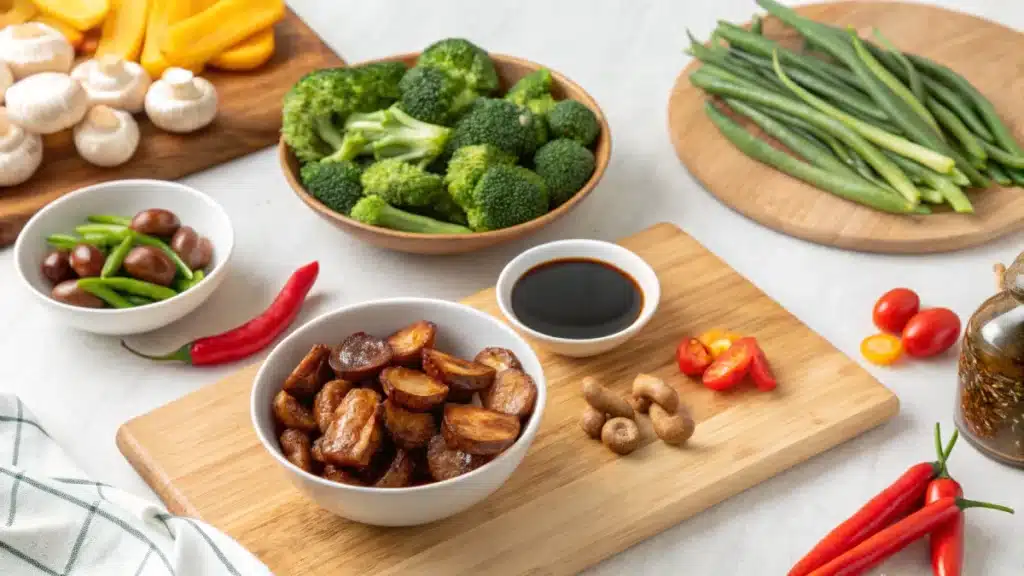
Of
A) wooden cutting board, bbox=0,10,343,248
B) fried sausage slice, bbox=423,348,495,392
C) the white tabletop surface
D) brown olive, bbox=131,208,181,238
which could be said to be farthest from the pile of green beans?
brown olive, bbox=131,208,181,238

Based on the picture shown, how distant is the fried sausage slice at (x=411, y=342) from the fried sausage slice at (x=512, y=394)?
0.13 meters

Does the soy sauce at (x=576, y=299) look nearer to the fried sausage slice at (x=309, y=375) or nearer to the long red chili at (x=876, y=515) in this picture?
the fried sausage slice at (x=309, y=375)

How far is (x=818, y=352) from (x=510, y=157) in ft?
2.57

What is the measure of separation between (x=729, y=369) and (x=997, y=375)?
1.49 ft

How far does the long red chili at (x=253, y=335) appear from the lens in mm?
2406

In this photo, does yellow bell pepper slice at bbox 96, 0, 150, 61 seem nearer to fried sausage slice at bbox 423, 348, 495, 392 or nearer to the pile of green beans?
the pile of green beans

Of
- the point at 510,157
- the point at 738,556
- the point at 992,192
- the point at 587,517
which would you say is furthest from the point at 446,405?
the point at 992,192

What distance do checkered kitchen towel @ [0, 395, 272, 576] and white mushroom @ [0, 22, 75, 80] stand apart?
139 cm

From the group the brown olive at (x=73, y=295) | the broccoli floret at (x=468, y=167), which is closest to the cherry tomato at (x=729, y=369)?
the broccoli floret at (x=468, y=167)

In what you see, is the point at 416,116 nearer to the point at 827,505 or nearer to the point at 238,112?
the point at 238,112

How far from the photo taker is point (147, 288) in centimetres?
243

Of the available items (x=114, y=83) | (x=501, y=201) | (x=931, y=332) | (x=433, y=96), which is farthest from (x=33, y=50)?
(x=931, y=332)

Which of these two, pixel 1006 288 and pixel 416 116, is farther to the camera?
pixel 416 116

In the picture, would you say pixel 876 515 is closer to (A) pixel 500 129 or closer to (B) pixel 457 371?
(B) pixel 457 371
